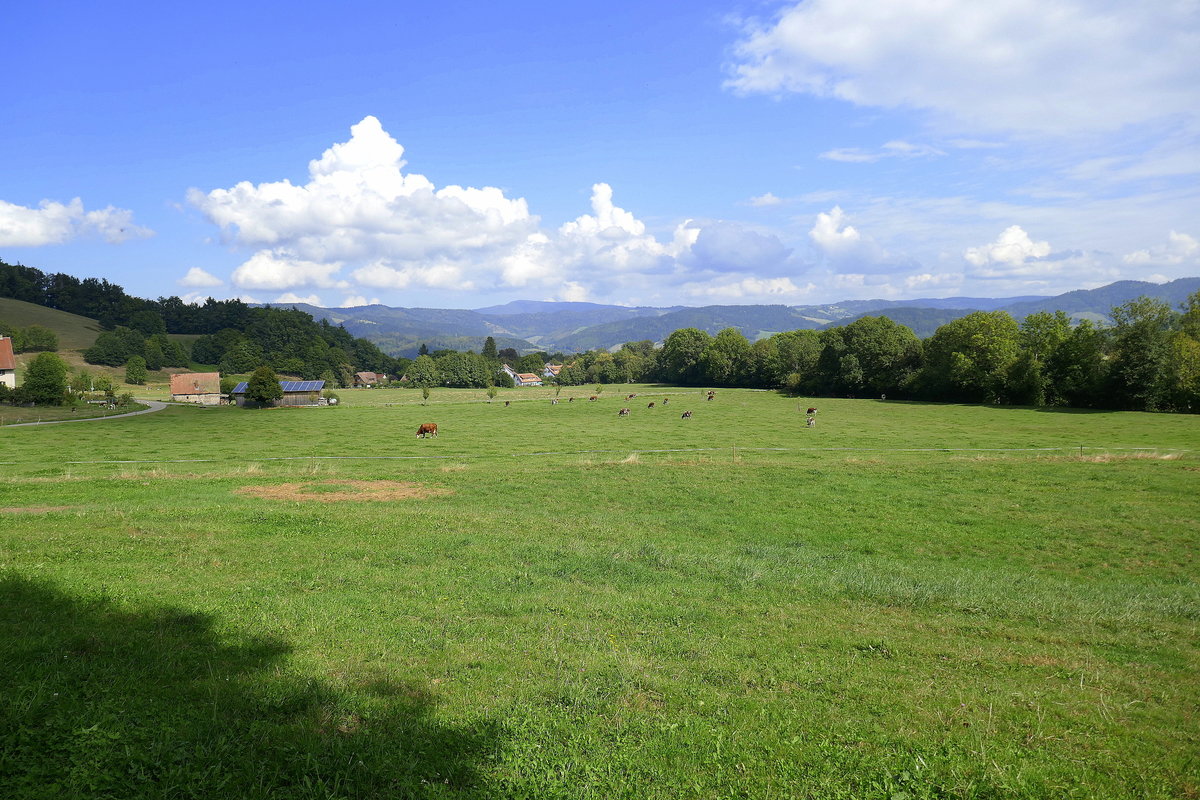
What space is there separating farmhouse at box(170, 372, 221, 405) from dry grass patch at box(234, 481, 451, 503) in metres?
104

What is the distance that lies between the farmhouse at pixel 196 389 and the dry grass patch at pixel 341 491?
10403 cm

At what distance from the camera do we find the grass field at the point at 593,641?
580cm

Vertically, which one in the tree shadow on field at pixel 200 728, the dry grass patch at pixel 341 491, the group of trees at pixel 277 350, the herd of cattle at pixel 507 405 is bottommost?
the herd of cattle at pixel 507 405

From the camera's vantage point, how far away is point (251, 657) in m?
7.94

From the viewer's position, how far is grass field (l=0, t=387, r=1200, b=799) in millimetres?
5797

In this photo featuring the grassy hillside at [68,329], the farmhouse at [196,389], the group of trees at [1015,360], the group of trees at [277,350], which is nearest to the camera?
the group of trees at [1015,360]

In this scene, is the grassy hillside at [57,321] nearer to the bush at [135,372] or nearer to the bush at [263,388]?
the bush at [135,372]

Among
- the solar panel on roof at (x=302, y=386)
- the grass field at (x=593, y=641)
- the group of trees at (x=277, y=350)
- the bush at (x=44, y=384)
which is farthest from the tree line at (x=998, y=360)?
the group of trees at (x=277, y=350)

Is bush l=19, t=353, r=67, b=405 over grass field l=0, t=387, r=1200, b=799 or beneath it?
over

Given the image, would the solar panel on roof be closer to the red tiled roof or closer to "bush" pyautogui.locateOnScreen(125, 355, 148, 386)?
the red tiled roof

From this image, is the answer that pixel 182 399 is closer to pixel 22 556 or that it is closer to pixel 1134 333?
pixel 22 556

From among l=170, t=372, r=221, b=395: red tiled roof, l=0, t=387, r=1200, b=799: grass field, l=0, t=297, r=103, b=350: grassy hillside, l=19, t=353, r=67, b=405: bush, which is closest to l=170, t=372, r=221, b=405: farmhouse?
l=170, t=372, r=221, b=395: red tiled roof

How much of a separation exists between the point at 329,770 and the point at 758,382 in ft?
404

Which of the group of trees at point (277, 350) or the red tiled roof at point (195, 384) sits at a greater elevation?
the group of trees at point (277, 350)
